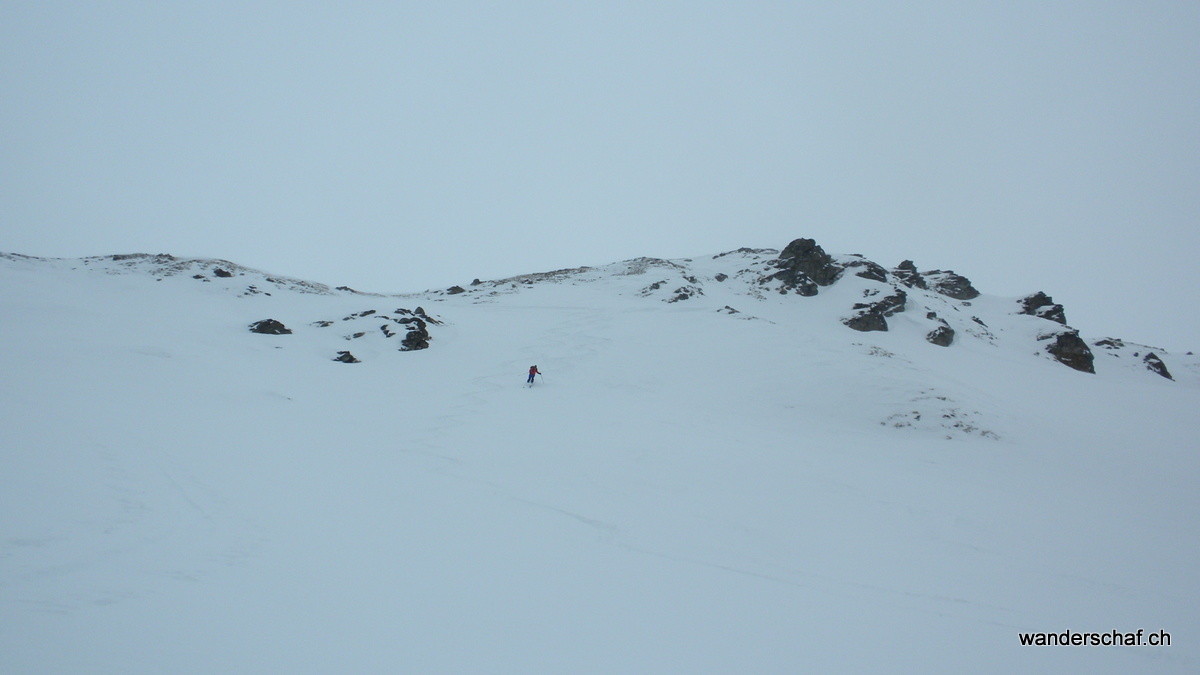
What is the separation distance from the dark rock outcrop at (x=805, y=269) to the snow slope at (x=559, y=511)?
19410 millimetres

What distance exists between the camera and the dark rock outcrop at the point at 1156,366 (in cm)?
3797

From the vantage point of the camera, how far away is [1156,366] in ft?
126

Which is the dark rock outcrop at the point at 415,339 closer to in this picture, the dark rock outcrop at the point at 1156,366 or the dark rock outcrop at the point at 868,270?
the dark rock outcrop at the point at 868,270

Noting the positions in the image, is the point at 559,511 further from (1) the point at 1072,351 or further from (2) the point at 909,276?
(2) the point at 909,276

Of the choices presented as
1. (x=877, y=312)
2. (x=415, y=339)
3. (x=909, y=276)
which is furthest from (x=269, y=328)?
(x=909, y=276)

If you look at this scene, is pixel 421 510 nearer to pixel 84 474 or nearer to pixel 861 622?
pixel 84 474

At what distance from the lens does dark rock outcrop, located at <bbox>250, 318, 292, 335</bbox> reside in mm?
26531

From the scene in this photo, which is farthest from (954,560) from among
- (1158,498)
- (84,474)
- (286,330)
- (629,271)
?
(629,271)

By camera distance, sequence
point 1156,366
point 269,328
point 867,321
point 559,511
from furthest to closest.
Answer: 1. point 1156,366
2. point 867,321
3. point 269,328
4. point 559,511

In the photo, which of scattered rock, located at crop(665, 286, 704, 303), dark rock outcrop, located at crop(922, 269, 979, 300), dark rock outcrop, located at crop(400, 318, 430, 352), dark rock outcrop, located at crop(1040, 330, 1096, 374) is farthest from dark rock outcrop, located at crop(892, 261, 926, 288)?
dark rock outcrop, located at crop(400, 318, 430, 352)

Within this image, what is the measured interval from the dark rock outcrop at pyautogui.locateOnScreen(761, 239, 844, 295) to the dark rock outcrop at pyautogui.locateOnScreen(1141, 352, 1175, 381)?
77.9 ft

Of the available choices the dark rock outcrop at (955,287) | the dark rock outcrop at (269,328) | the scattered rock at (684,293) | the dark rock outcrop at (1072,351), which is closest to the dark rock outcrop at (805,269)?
the scattered rock at (684,293)

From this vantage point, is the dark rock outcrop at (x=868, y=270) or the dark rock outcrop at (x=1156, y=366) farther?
the dark rock outcrop at (x=868, y=270)

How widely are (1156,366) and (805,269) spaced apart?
2718cm
